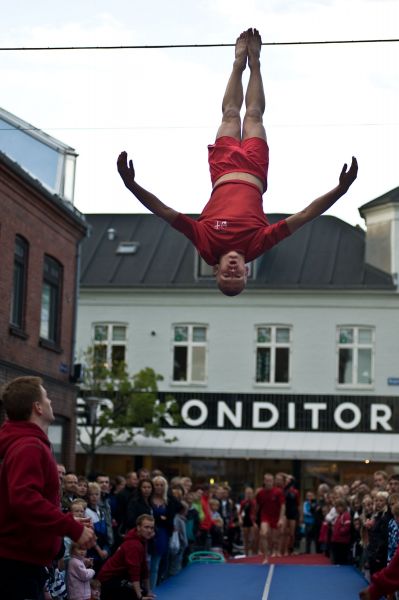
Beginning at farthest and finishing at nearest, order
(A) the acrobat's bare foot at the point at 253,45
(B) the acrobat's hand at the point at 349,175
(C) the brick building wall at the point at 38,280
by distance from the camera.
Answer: (C) the brick building wall at the point at 38,280
(A) the acrobat's bare foot at the point at 253,45
(B) the acrobat's hand at the point at 349,175

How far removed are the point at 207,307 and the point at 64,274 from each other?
1304 centimetres

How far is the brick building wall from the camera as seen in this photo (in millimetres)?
23188

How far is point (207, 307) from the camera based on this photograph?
131 ft

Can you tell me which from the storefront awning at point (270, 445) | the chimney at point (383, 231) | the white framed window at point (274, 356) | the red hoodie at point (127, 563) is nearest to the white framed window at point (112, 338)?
the storefront awning at point (270, 445)

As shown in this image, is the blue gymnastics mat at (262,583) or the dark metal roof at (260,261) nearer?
the blue gymnastics mat at (262,583)

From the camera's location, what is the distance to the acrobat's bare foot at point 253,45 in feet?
36.2

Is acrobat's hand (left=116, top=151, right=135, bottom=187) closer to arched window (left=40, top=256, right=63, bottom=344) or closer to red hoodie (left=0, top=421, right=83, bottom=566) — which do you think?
red hoodie (left=0, top=421, right=83, bottom=566)

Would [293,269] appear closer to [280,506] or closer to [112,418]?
[112,418]

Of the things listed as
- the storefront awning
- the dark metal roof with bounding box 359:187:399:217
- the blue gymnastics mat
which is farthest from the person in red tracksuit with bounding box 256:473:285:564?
the dark metal roof with bounding box 359:187:399:217

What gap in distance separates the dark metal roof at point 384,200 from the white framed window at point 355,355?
4.13 metres

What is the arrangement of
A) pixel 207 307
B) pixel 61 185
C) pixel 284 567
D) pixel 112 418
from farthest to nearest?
pixel 207 307
pixel 112 418
pixel 61 185
pixel 284 567

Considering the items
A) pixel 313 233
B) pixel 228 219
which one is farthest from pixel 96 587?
pixel 313 233

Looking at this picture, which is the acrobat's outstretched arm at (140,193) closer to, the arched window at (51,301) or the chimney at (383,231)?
the arched window at (51,301)

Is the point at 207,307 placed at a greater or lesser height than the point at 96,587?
greater
